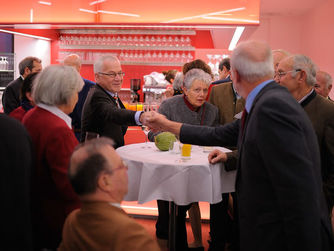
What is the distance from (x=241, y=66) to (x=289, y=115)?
397 millimetres

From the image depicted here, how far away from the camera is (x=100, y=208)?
1440mm

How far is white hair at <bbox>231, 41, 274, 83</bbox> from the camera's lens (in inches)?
73.8

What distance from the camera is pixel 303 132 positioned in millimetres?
1687

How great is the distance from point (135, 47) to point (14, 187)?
6.68m

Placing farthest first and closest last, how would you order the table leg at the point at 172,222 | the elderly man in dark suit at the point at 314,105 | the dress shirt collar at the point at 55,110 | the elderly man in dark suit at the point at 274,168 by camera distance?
1. the table leg at the point at 172,222
2. the elderly man in dark suit at the point at 314,105
3. the dress shirt collar at the point at 55,110
4. the elderly man in dark suit at the point at 274,168

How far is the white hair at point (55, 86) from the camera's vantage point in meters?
2.10

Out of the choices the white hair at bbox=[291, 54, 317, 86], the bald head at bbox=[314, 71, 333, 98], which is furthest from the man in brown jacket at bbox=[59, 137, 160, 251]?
the bald head at bbox=[314, 71, 333, 98]

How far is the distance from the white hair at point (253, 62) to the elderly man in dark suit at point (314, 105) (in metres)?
0.88

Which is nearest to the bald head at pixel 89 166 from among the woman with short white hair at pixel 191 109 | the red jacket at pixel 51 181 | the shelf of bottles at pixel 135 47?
the red jacket at pixel 51 181

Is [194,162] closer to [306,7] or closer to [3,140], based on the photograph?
[3,140]

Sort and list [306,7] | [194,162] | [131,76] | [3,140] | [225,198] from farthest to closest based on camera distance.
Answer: [306,7] < [131,76] < [225,198] < [194,162] < [3,140]

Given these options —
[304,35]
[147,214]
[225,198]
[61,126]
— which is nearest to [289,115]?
[61,126]

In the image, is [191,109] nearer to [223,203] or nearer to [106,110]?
[106,110]

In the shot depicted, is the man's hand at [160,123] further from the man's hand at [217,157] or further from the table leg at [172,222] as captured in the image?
the table leg at [172,222]
